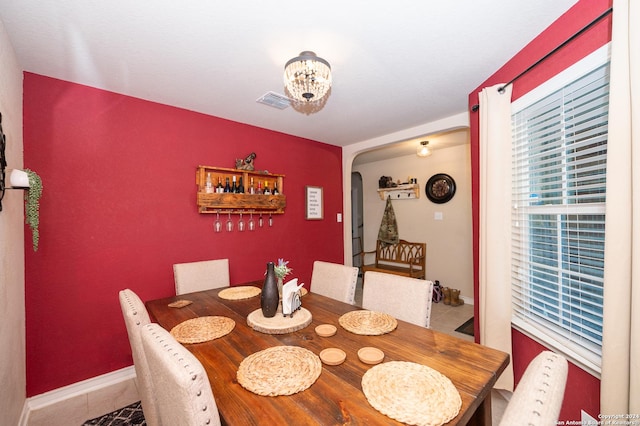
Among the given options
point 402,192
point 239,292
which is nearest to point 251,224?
Answer: point 239,292

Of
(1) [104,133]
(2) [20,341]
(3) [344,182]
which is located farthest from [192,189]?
(3) [344,182]

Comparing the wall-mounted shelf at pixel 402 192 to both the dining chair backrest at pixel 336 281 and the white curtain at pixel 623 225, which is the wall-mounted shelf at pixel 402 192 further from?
the white curtain at pixel 623 225

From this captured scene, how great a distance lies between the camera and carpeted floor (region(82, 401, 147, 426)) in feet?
5.75

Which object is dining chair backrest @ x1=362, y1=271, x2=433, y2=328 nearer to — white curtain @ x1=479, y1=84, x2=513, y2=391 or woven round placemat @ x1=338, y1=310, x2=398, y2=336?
woven round placemat @ x1=338, y1=310, x2=398, y2=336

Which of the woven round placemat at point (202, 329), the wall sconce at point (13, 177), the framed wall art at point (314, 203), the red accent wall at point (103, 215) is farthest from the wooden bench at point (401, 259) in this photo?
the wall sconce at point (13, 177)

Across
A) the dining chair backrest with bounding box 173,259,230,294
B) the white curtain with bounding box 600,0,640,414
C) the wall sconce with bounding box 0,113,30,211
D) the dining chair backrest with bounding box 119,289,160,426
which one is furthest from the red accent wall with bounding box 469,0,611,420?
the wall sconce with bounding box 0,113,30,211

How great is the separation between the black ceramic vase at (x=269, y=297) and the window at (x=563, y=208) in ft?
5.17

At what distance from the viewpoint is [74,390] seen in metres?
1.98

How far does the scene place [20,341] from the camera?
1697 mm

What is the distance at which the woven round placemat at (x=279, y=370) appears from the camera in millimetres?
877

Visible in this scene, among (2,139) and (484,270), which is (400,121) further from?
(2,139)

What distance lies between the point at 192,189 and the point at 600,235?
9.50 ft

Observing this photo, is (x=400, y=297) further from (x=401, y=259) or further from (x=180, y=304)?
(x=401, y=259)

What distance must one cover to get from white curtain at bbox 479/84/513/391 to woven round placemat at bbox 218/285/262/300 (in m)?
1.66
